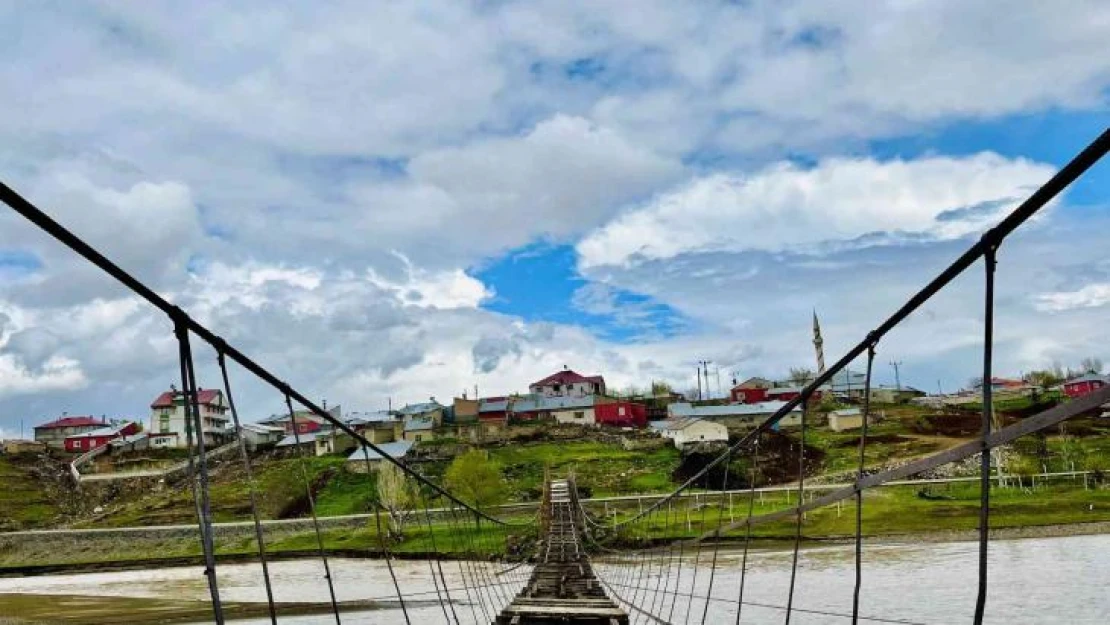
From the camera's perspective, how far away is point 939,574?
22.8m

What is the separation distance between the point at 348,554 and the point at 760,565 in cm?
1956

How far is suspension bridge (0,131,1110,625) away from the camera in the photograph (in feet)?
8.36

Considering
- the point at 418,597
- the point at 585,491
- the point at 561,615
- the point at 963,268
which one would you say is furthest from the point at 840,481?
the point at 963,268

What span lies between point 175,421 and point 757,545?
61611 mm

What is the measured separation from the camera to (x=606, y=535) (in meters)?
33.7

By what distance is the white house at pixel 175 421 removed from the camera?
244 feet

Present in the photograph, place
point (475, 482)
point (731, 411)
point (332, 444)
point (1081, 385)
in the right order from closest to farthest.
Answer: point (475, 482)
point (332, 444)
point (731, 411)
point (1081, 385)

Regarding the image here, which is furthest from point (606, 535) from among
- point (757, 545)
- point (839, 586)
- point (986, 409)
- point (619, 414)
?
point (619, 414)

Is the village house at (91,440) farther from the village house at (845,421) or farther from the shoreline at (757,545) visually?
the village house at (845,421)

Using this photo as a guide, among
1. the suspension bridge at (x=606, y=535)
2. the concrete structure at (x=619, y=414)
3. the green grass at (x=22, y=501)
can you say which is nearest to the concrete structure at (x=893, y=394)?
the concrete structure at (x=619, y=414)

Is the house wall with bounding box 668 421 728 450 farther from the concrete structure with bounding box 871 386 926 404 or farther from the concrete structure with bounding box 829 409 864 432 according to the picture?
the concrete structure with bounding box 871 386 926 404

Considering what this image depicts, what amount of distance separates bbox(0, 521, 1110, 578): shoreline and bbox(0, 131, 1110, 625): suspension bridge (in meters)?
1.17

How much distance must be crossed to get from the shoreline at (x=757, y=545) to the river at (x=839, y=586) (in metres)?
1.15

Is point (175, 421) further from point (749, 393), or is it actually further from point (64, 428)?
point (749, 393)
